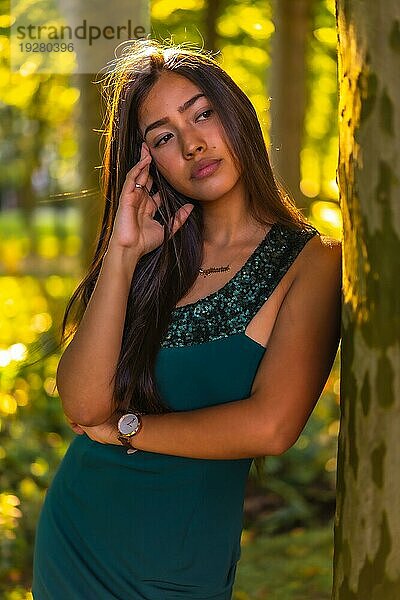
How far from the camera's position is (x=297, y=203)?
584 centimetres

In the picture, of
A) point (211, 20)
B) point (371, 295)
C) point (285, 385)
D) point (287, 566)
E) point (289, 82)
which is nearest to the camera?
point (371, 295)

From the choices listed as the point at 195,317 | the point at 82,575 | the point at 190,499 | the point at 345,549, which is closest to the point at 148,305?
the point at 195,317

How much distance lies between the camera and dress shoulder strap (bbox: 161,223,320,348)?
2.35 metres

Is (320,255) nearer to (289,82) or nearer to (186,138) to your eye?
(186,138)

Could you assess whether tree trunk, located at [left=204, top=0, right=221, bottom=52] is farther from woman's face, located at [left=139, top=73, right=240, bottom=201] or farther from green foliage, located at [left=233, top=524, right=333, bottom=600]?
woman's face, located at [left=139, top=73, right=240, bottom=201]

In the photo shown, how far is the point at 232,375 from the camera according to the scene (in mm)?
2328

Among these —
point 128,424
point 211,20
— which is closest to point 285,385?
point 128,424

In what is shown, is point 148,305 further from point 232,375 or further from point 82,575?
point 82,575

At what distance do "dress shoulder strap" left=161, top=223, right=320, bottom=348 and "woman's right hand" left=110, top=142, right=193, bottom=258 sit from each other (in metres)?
0.19

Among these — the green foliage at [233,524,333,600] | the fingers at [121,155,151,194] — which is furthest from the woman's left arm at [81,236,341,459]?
the green foliage at [233,524,333,600]

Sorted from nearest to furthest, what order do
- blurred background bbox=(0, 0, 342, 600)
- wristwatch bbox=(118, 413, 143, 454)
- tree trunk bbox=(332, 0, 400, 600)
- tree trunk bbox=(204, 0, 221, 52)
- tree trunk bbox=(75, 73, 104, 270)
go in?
1. tree trunk bbox=(332, 0, 400, 600)
2. wristwatch bbox=(118, 413, 143, 454)
3. tree trunk bbox=(75, 73, 104, 270)
4. blurred background bbox=(0, 0, 342, 600)
5. tree trunk bbox=(204, 0, 221, 52)

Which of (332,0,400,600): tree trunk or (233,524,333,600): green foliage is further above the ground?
(332,0,400,600): tree trunk

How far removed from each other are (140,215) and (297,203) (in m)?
3.38

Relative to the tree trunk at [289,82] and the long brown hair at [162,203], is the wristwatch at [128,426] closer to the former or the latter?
the long brown hair at [162,203]
